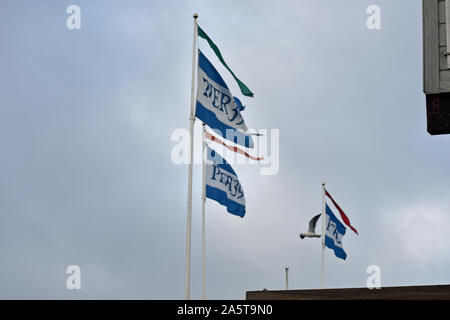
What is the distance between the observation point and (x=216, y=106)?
55.5ft

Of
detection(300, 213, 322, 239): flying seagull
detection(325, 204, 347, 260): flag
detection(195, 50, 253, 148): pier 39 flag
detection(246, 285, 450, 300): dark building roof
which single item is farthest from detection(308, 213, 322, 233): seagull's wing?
detection(246, 285, 450, 300): dark building roof

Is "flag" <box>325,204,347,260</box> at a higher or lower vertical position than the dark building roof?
higher

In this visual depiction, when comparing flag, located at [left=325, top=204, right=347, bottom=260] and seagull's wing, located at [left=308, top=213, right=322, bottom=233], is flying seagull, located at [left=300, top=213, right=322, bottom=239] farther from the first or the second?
flag, located at [left=325, top=204, right=347, bottom=260]

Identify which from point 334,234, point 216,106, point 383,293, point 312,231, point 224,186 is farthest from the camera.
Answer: point 334,234

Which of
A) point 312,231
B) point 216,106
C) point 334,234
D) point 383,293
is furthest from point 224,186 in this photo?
point 334,234

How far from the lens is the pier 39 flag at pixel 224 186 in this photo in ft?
64.6

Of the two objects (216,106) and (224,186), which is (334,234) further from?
(216,106)

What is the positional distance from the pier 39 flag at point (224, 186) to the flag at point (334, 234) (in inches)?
519

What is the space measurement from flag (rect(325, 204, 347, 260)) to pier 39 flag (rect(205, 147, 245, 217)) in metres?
13.2

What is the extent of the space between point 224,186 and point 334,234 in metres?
14.1

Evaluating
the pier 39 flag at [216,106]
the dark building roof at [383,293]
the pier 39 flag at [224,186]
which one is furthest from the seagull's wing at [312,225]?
the dark building roof at [383,293]

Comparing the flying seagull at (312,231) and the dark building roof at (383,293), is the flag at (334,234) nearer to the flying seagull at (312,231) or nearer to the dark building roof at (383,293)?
the flying seagull at (312,231)

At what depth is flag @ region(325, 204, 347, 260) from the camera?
32.7 m
